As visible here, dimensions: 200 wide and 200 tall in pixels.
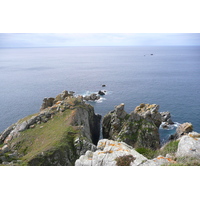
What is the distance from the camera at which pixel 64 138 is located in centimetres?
3180

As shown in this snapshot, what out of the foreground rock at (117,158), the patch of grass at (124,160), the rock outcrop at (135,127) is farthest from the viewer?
the rock outcrop at (135,127)

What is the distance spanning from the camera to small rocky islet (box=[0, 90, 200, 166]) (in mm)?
14945

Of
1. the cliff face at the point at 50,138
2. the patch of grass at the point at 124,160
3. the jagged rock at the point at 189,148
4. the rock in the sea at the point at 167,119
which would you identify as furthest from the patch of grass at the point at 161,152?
the rock in the sea at the point at 167,119

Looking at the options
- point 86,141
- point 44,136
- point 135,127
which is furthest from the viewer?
point 135,127

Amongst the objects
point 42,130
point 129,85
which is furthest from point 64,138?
point 129,85

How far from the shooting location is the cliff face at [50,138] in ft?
89.5

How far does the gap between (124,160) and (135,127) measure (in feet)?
122

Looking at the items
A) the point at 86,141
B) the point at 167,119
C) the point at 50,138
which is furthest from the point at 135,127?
the point at 50,138

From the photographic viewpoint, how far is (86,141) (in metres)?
31.6

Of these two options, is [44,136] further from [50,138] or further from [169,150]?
[169,150]

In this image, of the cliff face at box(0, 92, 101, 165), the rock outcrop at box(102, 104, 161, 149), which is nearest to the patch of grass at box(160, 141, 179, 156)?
the cliff face at box(0, 92, 101, 165)

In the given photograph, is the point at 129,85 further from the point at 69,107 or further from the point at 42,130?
the point at 42,130

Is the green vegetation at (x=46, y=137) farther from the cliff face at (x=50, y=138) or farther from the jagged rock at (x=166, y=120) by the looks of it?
the jagged rock at (x=166, y=120)

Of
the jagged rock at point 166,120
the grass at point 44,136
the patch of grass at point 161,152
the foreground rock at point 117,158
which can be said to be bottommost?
the jagged rock at point 166,120
